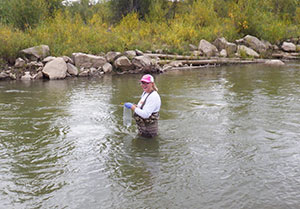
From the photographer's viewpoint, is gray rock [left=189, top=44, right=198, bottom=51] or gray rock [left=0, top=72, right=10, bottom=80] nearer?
gray rock [left=0, top=72, right=10, bottom=80]

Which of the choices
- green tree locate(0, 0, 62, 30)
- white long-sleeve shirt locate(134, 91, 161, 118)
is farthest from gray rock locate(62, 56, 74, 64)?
white long-sleeve shirt locate(134, 91, 161, 118)

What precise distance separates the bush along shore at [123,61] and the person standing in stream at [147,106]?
38.1ft

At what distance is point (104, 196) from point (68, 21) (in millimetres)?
19966

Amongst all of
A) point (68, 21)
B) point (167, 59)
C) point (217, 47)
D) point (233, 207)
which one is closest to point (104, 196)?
point (233, 207)

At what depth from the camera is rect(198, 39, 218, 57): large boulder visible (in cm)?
2464

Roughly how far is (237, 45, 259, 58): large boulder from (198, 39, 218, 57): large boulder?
6.42ft

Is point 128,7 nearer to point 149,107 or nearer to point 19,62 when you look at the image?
point 19,62

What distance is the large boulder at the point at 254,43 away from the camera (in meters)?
27.0

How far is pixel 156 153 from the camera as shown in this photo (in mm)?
6953

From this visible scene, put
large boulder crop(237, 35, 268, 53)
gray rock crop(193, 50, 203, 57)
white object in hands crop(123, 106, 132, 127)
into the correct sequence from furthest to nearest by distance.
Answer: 1. large boulder crop(237, 35, 268, 53)
2. gray rock crop(193, 50, 203, 57)
3. white object in hands crop(123, 106, 132, 127)

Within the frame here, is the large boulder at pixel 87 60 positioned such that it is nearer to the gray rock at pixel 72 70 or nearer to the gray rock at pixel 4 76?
the gray rock at pixel 72 70

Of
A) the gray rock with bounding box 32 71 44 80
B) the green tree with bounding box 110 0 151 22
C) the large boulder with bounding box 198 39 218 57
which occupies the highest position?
the green tree with bounding box 110 0 151 22

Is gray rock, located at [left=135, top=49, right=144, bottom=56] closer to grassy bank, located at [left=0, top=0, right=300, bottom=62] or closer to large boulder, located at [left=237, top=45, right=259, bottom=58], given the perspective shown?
grassy bank, located at [left=0, top=0, right=300, bottom=62]

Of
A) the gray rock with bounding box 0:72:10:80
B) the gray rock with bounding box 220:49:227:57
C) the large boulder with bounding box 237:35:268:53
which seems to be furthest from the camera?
the large boulder with bounding box 237:35:268:53
